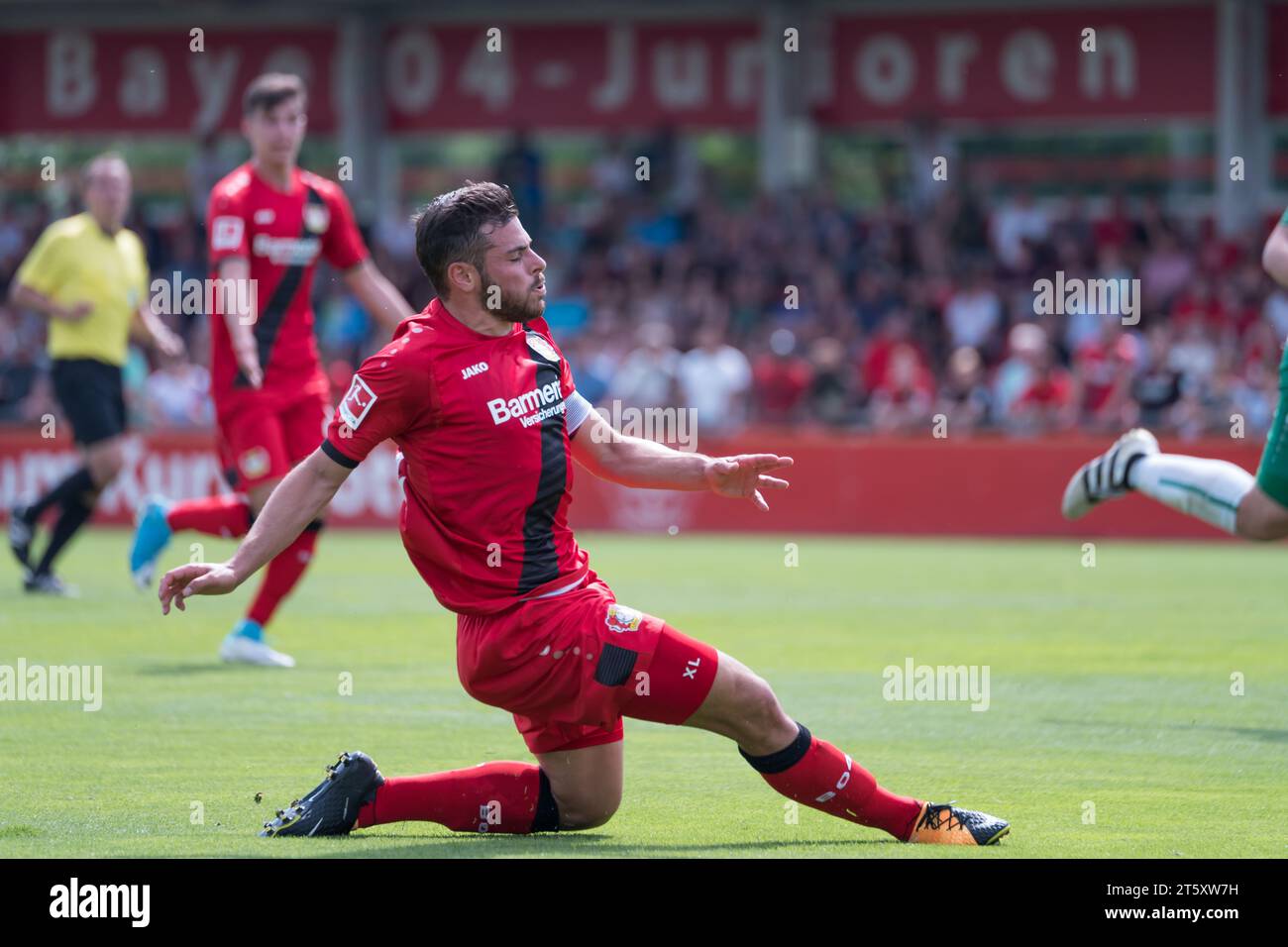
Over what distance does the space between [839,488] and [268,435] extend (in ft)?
36.9

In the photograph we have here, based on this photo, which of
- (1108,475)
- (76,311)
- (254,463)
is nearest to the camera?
(1108,475)

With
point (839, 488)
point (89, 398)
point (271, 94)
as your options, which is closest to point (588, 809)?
point (271, 94)

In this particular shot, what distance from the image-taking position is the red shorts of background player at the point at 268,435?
10.4 metres

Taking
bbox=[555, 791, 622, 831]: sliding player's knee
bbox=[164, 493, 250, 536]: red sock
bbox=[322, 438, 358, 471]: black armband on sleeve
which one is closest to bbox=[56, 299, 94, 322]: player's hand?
bbox=[164, 493, 250, 536]: red sock

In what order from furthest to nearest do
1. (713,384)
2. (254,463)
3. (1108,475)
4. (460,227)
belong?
(713,384) → (254,463) → (1108,475) → (460,227)

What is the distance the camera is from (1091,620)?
12602 mm

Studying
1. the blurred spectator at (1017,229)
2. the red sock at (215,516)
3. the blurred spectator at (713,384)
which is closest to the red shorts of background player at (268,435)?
the red sock at (215,516)

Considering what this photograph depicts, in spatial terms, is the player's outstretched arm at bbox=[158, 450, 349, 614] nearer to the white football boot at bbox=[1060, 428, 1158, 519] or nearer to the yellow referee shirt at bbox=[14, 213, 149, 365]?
the white football boot at bbox=[1060, 428, 1158, 519]

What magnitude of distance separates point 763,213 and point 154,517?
17339 millimetres

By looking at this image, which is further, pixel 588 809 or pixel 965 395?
pixel 965 395

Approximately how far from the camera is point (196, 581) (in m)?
5.74

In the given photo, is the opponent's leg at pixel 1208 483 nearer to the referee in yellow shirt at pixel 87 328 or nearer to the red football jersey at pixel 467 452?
the red football jersey at pixel 467 452

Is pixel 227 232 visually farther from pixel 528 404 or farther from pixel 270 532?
pixel 270 532

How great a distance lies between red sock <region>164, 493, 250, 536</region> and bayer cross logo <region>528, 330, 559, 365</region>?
4.48 m
